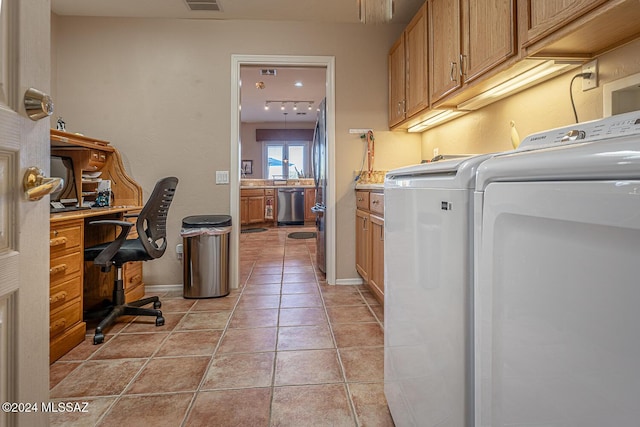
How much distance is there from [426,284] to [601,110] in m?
1.20

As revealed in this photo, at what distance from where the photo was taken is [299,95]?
653 cm

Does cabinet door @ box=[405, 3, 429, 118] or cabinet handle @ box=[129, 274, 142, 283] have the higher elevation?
cabinet door @ box=[405, 3, 429, 118]

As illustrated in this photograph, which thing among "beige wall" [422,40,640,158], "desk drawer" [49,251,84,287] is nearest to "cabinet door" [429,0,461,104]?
"beige wall" [422,40,640,158]

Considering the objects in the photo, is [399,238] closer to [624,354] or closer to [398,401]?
[398,401]

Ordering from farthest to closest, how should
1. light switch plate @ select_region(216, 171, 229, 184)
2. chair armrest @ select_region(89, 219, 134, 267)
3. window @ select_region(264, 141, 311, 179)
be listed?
window @ select_region(264, 141, 311, 179) < light switch plate @ select_region(216, 171, 229, 184) < chair armrest @ select_region(89, 219, 134, 267)

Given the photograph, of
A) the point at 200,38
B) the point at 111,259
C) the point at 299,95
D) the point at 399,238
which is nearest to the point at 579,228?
the point at 399,238

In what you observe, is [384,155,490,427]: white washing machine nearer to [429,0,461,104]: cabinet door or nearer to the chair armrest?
[429,0,461,104]: cabinet door

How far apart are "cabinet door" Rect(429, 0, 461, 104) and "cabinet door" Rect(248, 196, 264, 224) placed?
5599mm

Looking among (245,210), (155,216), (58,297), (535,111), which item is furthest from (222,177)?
(245,210)

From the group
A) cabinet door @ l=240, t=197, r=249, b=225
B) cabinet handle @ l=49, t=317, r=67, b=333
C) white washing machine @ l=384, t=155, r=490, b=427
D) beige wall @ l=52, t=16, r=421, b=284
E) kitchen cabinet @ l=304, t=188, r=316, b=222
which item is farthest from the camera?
kitchen cabinet @ l=304, t=188, r=316, b=222

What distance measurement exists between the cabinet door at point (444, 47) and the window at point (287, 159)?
712cm

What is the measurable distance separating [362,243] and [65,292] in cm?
211

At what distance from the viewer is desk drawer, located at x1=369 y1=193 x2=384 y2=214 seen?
2.32 metres

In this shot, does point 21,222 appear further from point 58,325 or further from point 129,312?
point 129,312
